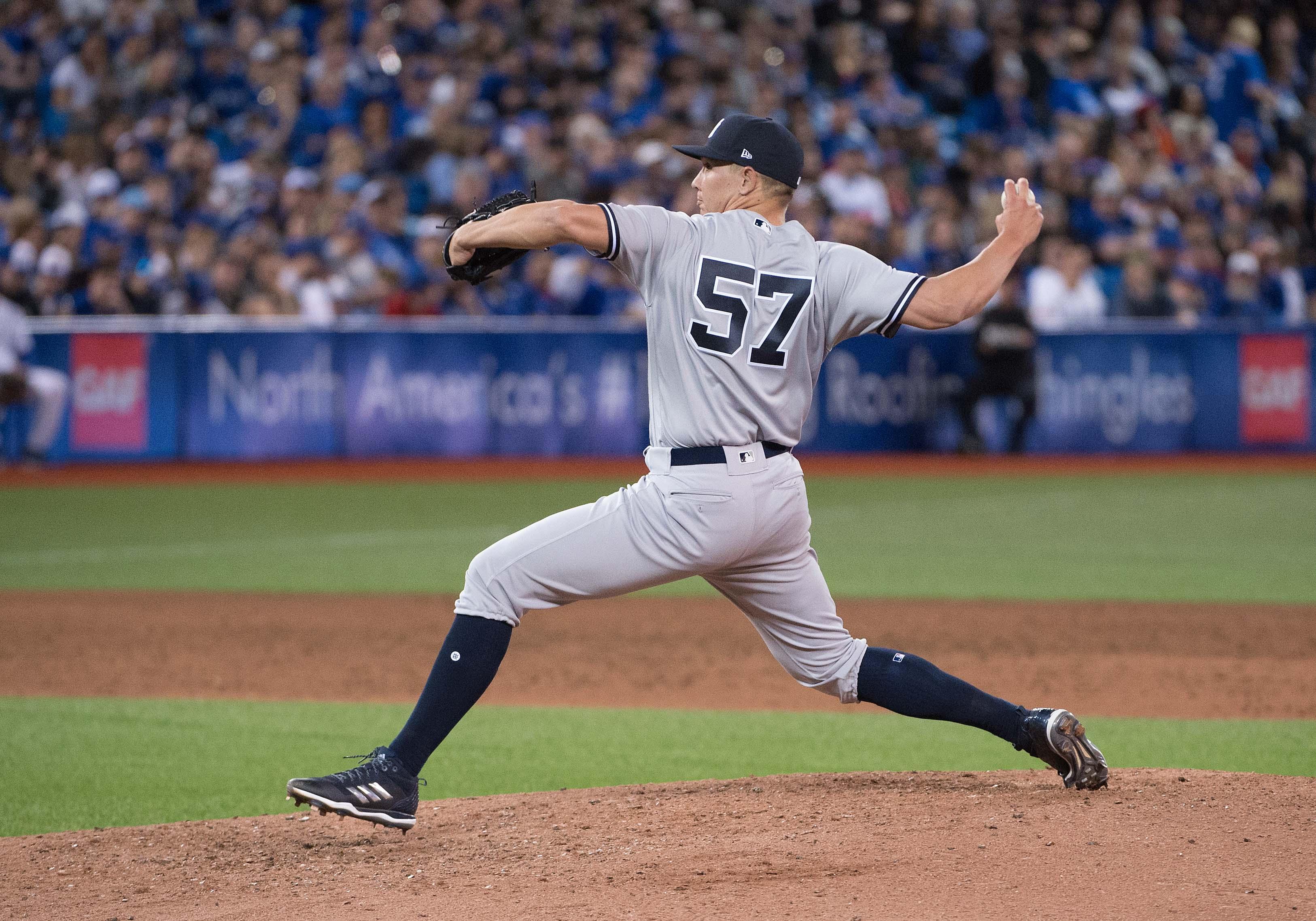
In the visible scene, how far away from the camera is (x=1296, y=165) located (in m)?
21.3

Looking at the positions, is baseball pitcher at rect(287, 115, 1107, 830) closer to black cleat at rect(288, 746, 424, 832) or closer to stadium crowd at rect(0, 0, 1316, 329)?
black cleat at rect(288, 746, 424, 832)

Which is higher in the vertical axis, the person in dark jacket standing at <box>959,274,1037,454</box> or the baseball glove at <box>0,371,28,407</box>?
the person in dark jacket standing at <box>959,274,1037,454</box>

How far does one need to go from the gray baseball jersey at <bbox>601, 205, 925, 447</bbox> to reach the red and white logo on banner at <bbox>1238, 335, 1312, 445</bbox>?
14.9m

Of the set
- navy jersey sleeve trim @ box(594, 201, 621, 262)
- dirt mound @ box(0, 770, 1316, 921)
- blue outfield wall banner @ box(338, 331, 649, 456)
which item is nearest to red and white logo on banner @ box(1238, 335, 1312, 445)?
blue outfield wall banner @ box(338, 331, 649, 456)

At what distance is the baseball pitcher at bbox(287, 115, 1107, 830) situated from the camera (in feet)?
14.1

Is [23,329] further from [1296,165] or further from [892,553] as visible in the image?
[1296,165]

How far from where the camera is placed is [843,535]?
40.6 feet

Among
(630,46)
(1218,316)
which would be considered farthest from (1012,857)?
(630,46)

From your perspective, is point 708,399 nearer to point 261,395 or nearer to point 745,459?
point 745,459

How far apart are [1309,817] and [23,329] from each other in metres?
13.9

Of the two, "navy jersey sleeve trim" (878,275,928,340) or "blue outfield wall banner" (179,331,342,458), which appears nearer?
"navy jersey sleeve trim" (878,275,928,340)

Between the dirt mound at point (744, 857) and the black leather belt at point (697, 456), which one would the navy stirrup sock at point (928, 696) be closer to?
the dirt mound at point (744, 857)

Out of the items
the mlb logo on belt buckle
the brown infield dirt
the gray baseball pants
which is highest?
the mlb logo on belt buckle

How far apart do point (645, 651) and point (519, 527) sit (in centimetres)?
404
